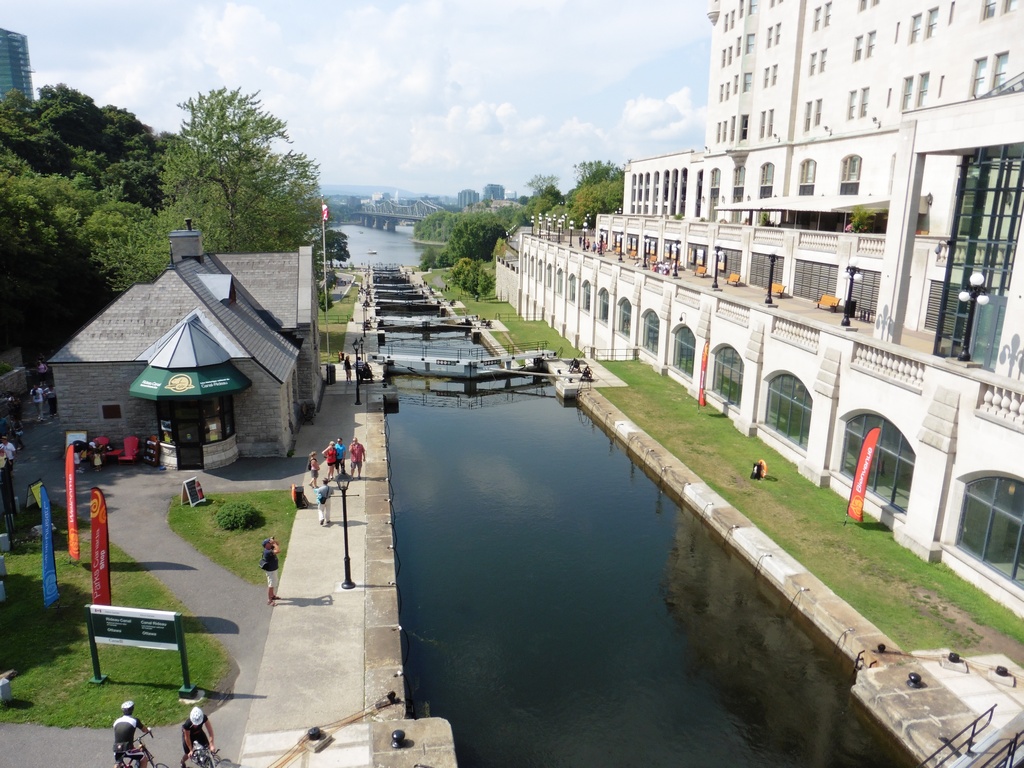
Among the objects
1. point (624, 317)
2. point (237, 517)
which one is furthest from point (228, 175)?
point (237, 517)

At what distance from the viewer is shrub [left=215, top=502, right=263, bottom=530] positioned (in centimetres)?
2202

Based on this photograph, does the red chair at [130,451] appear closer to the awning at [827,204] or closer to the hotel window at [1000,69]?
the awning at [827,204]

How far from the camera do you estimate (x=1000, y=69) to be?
110ft

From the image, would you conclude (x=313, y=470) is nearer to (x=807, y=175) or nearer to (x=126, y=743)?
(x=126, y=743)

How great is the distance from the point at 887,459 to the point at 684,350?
1972cm

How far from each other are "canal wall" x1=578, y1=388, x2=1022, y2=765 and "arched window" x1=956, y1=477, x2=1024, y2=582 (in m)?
3.42

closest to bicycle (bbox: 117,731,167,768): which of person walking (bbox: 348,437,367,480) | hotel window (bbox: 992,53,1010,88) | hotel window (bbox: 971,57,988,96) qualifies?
person walking (bbox: 348,437,367,480)

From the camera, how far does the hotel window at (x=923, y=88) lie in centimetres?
3906

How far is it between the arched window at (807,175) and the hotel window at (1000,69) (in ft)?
50.0

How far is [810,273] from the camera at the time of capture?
4088 cm

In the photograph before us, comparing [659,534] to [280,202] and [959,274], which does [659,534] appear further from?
[280,202]

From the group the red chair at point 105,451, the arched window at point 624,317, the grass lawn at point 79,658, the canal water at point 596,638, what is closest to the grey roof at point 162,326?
the red chair at point 105,451

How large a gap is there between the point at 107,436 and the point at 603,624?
20784 millimetres

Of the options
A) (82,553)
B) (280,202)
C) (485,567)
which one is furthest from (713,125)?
(82,553)
